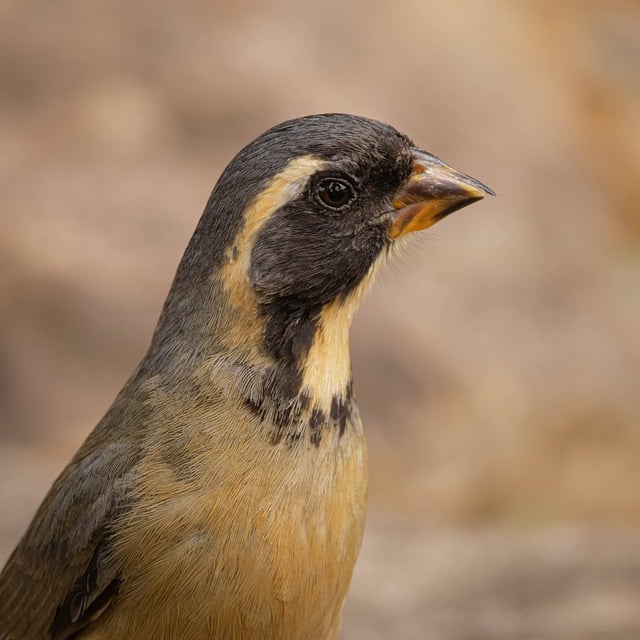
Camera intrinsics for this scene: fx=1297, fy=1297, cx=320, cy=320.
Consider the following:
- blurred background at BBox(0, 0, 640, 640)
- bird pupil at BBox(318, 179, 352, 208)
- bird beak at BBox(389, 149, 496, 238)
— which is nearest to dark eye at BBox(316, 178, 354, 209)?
bird pupil at BBox(318, 179, 352, 208)

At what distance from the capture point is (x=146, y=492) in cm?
468

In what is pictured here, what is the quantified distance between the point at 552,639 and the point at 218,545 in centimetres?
310

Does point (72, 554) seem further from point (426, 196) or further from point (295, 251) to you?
point (426, 196)

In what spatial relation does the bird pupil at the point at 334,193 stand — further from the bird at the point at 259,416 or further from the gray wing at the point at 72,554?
the gray wing at the point at 72,554

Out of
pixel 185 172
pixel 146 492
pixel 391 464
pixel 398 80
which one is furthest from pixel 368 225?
pixel 398 80

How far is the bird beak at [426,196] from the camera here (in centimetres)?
490

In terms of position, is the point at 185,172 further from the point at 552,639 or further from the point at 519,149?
the point at 552,639

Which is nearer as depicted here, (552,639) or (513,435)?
(552,639)

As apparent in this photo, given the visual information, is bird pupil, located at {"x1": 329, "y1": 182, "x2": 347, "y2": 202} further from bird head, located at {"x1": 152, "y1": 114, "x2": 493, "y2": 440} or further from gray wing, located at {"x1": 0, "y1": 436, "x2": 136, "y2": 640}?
gray wing, located at {"x1": 0, "y1": 436, "x2": 136, "y2": 640}

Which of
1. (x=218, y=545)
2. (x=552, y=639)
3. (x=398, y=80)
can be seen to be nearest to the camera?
(x=218, y=545)

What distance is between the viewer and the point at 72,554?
498 centimetres

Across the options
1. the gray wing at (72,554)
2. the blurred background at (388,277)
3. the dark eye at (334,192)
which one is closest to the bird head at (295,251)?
the dark eye at (334,192)

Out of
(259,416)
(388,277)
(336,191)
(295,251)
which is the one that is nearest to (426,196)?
(336,191)

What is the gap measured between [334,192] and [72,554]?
171 centimetres
